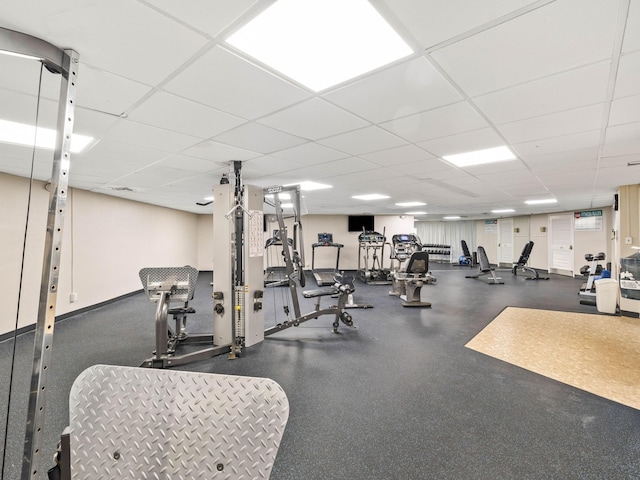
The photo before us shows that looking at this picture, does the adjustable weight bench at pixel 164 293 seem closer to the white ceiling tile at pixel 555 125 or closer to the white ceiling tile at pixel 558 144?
the white ceiling tile at pixel 555 125

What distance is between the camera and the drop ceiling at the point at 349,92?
3.78ft

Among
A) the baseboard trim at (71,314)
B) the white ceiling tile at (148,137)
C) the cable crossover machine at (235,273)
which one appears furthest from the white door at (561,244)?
the baseboard trim at (71,314)

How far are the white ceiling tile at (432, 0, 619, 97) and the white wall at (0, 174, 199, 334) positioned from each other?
391 centimetres

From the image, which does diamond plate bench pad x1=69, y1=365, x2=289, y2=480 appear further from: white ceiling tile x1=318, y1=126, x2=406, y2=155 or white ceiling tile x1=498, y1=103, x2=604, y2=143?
white ceiling tile x1=498, y1=103, x2=604, y2=143

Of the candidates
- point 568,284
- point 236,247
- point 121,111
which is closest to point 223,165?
point 236,247

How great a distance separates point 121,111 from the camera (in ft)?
6.50

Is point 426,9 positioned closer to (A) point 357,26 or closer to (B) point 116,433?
(A) point 357,26

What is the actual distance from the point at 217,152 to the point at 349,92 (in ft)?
5.61

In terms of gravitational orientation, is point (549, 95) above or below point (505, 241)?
above

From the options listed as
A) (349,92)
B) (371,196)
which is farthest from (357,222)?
(349,92)

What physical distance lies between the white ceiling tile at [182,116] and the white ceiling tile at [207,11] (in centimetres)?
73

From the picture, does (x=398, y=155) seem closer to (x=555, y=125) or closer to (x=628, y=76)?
(x=555, y=125)

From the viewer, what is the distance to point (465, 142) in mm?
2695

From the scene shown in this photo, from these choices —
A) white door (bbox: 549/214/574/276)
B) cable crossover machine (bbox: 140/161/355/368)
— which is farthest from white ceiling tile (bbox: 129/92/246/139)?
white door (bbox: 549/214/574/276)
